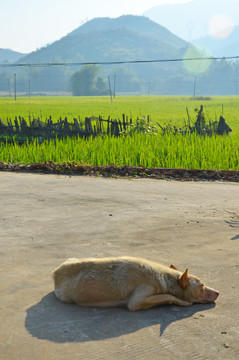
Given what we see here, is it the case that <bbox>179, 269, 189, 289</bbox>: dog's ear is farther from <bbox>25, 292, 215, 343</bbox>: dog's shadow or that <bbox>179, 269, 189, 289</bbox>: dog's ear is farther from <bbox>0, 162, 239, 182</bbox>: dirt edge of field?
<bbox>0, 162, 239, 182</bbox>: dirt edge of field

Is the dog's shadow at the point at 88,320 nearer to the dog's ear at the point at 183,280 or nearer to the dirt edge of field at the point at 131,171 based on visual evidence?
the dog's ear at the point at 183,280

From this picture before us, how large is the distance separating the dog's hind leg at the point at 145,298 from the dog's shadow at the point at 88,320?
0.17 ft

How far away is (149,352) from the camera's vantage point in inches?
135

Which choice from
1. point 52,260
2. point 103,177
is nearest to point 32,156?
point 103,177

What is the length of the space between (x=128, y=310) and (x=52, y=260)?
1381 mm

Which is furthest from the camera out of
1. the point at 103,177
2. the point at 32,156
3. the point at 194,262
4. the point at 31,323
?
the point at 32,156

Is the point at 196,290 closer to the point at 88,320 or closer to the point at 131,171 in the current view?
the point at 88,320

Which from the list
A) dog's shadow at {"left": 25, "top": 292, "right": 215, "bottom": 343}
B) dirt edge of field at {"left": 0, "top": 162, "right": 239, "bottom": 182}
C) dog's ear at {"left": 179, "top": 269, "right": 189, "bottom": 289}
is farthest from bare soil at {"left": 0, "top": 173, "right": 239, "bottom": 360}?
dirt edge of field at {"left": 0, "top": 162, "right": 239, "bottom": 182}

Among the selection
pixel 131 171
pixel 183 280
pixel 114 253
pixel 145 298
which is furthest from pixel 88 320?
pixel 131 171

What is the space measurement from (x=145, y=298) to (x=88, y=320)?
467 mm

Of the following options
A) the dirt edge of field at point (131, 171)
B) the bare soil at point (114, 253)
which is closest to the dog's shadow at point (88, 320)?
the bare soil at point (114, 253)

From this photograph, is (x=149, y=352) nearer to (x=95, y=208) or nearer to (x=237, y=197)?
(x=95, y=208)

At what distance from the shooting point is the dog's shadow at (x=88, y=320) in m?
3.64

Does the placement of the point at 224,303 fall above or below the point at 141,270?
below
